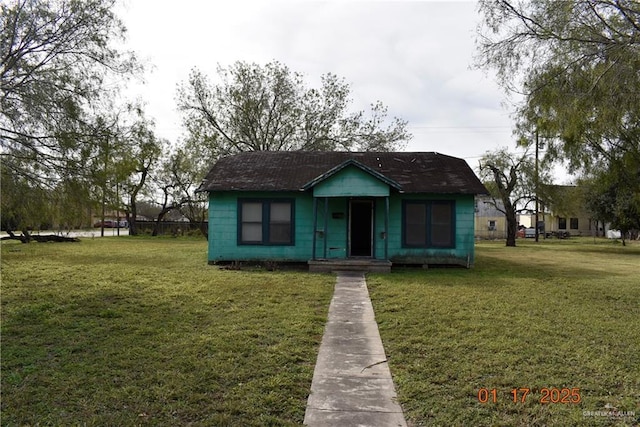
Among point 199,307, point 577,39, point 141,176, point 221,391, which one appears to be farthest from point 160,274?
point 141,176

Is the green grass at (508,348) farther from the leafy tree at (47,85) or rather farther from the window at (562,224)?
the window at (562,224)

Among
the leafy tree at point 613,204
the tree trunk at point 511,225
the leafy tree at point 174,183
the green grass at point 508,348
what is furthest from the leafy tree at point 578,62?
the leafy tree at point 174,183

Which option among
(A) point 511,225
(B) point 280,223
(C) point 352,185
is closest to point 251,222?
(B) point 280,223

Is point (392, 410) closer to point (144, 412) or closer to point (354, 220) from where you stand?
point (144, 412)

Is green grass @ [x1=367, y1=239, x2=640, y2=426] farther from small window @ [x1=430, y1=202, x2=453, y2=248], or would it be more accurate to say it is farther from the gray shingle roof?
the gray shingle roof

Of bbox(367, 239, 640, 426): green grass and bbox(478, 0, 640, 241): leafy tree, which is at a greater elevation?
bbox(478, 0, 640, 241): leafy tree

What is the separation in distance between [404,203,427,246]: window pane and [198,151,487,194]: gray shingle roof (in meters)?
0.64

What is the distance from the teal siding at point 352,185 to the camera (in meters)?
13.9

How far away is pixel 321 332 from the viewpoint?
658 cm

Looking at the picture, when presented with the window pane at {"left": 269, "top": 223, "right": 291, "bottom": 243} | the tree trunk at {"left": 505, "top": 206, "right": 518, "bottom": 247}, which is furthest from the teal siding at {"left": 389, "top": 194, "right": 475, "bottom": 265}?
the tree trunk at {"left": 505, "top": 206, "right": 518, "bottom": 247}

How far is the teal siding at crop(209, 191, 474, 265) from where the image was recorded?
588 inches

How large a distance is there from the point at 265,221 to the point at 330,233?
7.06 feet

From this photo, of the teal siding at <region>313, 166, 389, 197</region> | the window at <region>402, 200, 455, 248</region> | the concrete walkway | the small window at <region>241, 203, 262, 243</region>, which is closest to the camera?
the concrete walkway

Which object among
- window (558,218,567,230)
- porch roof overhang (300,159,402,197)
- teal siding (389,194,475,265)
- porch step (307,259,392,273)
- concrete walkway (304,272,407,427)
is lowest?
concrete walkway (304,272,407,427)
